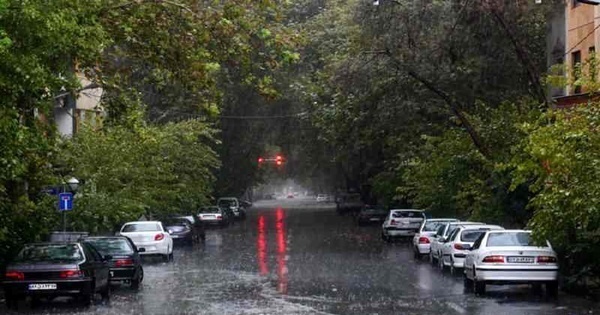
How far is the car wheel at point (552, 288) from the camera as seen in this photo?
21.7 m

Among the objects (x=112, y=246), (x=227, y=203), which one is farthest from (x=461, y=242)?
(x=227, y=203)

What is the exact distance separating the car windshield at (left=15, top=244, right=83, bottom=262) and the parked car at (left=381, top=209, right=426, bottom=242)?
92.4ft

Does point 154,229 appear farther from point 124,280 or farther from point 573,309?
point 573,309

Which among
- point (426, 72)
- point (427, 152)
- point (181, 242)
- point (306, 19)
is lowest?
point (181, 242)

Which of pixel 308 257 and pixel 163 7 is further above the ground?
pixel 163 7

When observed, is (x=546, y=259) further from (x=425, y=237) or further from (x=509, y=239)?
(x=425, y=237)

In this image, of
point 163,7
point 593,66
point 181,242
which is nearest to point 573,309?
point 593,66

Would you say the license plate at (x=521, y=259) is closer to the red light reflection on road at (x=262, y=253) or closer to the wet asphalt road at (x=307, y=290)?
the wet asphalt road at (x=307, y=290)

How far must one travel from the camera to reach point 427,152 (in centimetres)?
4250

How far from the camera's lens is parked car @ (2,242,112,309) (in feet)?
65.6

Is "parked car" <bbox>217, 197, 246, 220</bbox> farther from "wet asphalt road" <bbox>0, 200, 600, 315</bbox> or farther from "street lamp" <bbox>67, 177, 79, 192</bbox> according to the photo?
"street lamp" <bbox>67, 177, 79, 192</bbox>

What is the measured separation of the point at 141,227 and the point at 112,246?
11535mm

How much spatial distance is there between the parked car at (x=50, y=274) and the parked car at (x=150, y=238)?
15.3 meters

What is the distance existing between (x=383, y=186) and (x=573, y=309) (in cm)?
3776
